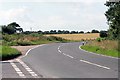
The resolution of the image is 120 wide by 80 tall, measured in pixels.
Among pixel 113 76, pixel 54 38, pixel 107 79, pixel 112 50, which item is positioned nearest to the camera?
pixel 107 79

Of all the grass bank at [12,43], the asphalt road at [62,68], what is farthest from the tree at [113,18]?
the asphalt road at [62,68]

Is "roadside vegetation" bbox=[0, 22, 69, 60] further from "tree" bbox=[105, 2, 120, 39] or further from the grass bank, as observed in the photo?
"tree" bbox=[105, 2, 120, 39]

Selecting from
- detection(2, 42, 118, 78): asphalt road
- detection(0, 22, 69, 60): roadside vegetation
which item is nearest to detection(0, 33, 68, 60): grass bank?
detection(0, 22, 69, 60): roadside vegetation

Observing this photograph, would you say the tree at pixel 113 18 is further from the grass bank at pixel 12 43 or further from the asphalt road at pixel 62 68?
the asphalt road at pixel 62 68

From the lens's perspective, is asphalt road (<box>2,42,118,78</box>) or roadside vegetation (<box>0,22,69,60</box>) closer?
asphalt road (<box>2,42,118,78</box>)

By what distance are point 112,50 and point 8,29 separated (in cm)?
9946

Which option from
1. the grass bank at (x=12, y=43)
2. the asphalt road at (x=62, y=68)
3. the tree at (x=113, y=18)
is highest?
the tree at (x=113, y=18)

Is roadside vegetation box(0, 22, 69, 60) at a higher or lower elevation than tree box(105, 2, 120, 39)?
lower

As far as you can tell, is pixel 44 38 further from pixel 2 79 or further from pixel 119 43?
pixel 2 79

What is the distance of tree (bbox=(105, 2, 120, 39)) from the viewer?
4569 centimetres

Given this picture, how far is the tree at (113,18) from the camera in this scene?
45.7 metres

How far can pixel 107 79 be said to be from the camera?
1396 cm

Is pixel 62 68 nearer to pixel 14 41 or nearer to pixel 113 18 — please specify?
pixel 113 18

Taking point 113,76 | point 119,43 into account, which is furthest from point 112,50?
point 113,76
